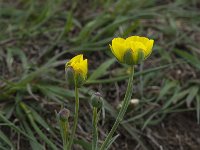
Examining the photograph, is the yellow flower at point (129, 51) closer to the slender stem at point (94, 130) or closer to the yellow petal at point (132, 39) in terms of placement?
the yellow petal at point (132, 39)

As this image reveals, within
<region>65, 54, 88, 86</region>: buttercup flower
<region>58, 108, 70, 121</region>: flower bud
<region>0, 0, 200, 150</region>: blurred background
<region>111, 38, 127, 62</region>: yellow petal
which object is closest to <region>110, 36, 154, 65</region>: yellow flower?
<region>111, 38, 127, 62</region>: yellow petal

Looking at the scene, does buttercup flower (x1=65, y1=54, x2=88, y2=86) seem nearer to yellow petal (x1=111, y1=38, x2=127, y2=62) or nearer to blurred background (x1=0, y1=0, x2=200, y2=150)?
yellow petal (x1=111, y1=38, x2=127, y2=62)

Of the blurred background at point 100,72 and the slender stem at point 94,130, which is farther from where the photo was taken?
the blurred background at point 100,72

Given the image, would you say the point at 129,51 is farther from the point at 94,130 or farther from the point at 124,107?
the point at 94,130

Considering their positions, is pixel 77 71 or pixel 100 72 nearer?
pixel 77 71

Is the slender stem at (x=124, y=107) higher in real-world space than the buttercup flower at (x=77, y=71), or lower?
lower

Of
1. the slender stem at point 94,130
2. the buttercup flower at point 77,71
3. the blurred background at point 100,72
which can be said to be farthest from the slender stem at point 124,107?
the blurred background at point 100,72

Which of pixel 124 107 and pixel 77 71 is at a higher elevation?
pixel 77 71

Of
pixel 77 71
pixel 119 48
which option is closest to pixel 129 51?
pixel 119 48
